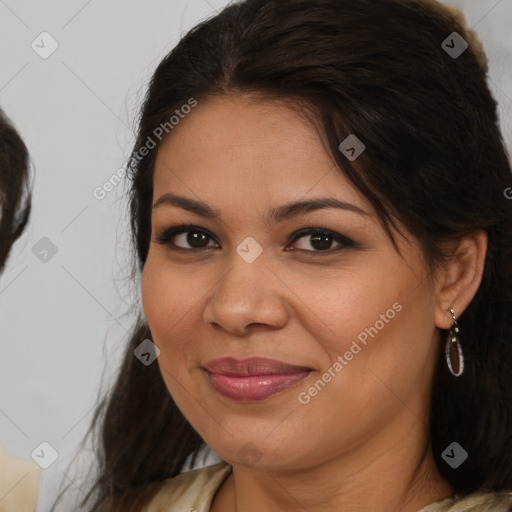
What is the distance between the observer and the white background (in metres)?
2.29

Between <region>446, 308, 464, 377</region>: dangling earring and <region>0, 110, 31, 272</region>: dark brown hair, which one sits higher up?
<region>0, 110, 31, 272</region>: dark brown hair

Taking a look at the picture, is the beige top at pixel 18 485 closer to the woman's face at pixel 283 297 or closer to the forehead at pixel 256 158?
the woman's face at pixel 283 297

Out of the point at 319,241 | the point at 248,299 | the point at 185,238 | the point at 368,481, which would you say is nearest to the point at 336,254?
the point at 319,241

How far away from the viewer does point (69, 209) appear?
2367 mm

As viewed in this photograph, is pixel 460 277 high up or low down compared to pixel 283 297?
down

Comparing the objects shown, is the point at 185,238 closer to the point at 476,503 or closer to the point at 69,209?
the point at 476,503

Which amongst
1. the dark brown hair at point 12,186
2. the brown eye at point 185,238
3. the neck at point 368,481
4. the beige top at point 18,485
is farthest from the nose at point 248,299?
the beige top at point 18,485

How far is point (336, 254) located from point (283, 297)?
0.11 metres

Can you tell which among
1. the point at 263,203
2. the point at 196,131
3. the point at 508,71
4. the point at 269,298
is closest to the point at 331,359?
the point at 269,298

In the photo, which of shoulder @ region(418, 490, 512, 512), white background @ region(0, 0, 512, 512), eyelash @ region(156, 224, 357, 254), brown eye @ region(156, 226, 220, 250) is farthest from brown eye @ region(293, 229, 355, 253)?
white background @ region(0, 0, 512, 512)

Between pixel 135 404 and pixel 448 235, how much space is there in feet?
2.51

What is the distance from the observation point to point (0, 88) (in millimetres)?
2414

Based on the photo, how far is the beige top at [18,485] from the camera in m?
2.30

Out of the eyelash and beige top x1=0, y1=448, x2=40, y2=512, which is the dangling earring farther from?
beige top x1=0, y1=448, x2=40, y2=512
